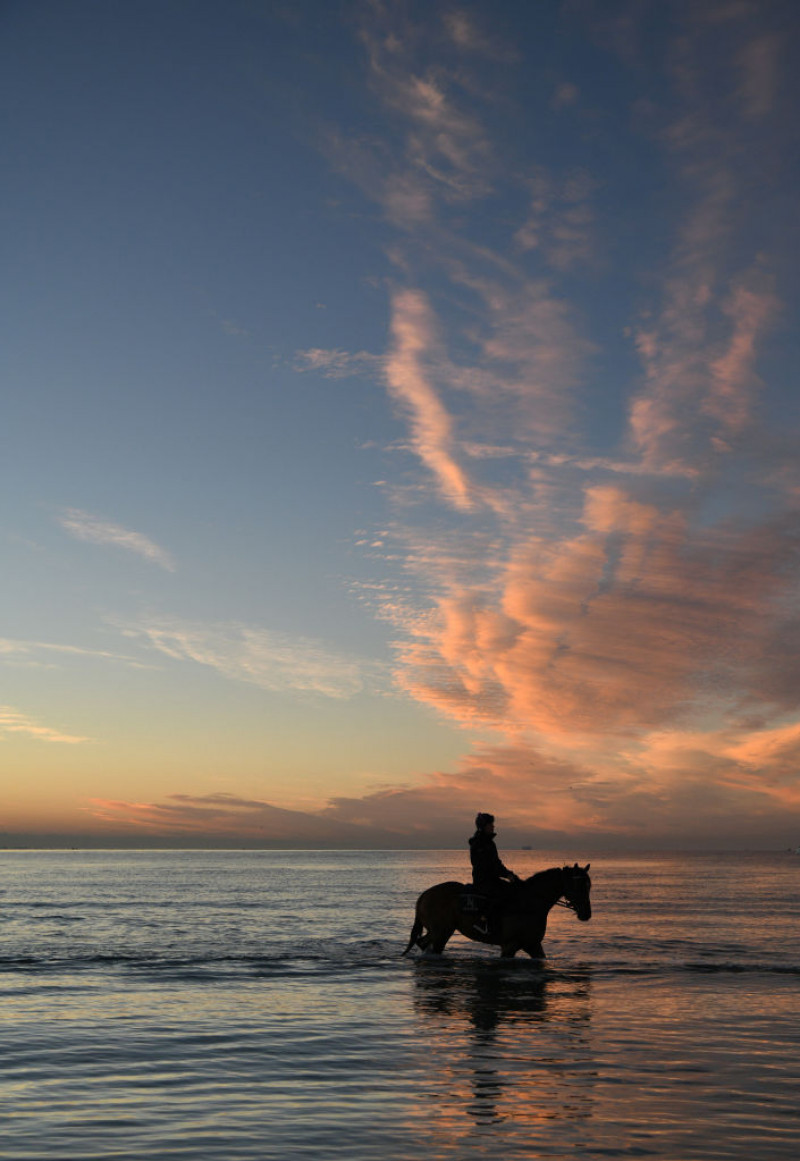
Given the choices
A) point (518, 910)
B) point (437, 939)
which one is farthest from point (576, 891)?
point (437, 939)

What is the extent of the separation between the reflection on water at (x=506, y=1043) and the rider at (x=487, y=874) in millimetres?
1042

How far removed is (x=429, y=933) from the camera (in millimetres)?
22453

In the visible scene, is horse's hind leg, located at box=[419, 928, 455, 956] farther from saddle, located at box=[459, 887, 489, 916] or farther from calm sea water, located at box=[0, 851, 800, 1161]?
saddle, located at box=[459, 887, 489, 916]

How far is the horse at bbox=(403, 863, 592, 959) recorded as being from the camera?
21.2 meters

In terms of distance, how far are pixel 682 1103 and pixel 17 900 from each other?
5199cm

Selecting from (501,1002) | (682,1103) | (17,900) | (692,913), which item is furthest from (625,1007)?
(17,900)

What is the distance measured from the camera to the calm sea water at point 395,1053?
27.3 feet

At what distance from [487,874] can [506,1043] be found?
28.2 feet

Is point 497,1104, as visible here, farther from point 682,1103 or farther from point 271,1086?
point 271,1086

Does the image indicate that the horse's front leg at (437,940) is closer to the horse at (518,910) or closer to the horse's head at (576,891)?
the horse at (518,910)

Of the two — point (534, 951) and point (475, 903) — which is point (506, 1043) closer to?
point (475, 903)

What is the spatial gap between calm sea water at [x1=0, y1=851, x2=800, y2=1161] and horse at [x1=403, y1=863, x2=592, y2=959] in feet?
2.04

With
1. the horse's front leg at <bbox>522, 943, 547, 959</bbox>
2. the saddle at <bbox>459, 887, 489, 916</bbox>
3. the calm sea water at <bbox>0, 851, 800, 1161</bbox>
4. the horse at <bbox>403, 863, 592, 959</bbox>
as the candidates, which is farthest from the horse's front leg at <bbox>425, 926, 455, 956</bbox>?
the horse's front leg at <bbox>522, 943, 547, 959</bbox>

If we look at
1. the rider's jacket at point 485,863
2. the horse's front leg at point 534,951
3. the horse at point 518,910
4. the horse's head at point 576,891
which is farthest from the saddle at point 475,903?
the horse's head at point 576,891
